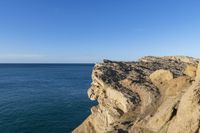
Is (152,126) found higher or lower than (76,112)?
higher

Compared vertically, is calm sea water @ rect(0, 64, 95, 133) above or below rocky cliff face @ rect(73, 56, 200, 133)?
below

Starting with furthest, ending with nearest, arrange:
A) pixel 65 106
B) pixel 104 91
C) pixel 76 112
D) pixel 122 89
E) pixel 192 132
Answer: pixel 65 106
pixel 76 112
pixel 104 91
pixel 122 89
pixel 192 132

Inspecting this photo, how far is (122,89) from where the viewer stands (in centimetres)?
3572

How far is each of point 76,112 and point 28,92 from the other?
36098 millimetres

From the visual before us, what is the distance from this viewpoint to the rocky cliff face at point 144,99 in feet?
69.4

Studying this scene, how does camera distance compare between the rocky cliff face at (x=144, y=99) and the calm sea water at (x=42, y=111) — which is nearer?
the rocky cliff face at (x=144, y=99)

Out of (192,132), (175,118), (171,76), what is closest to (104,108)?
(171,76)

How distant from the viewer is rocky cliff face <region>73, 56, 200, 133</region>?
69.4 feet

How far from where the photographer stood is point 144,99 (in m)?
33.0

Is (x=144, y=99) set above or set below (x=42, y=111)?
above

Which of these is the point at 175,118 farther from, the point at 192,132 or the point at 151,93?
the point at 151,93

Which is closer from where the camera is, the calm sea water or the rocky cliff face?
the rocky cliff face

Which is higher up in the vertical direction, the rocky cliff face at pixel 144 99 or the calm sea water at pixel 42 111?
the rocky cliff face at pixel 144 99

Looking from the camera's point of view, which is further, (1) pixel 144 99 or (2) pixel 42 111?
(2) pixel 42 111
